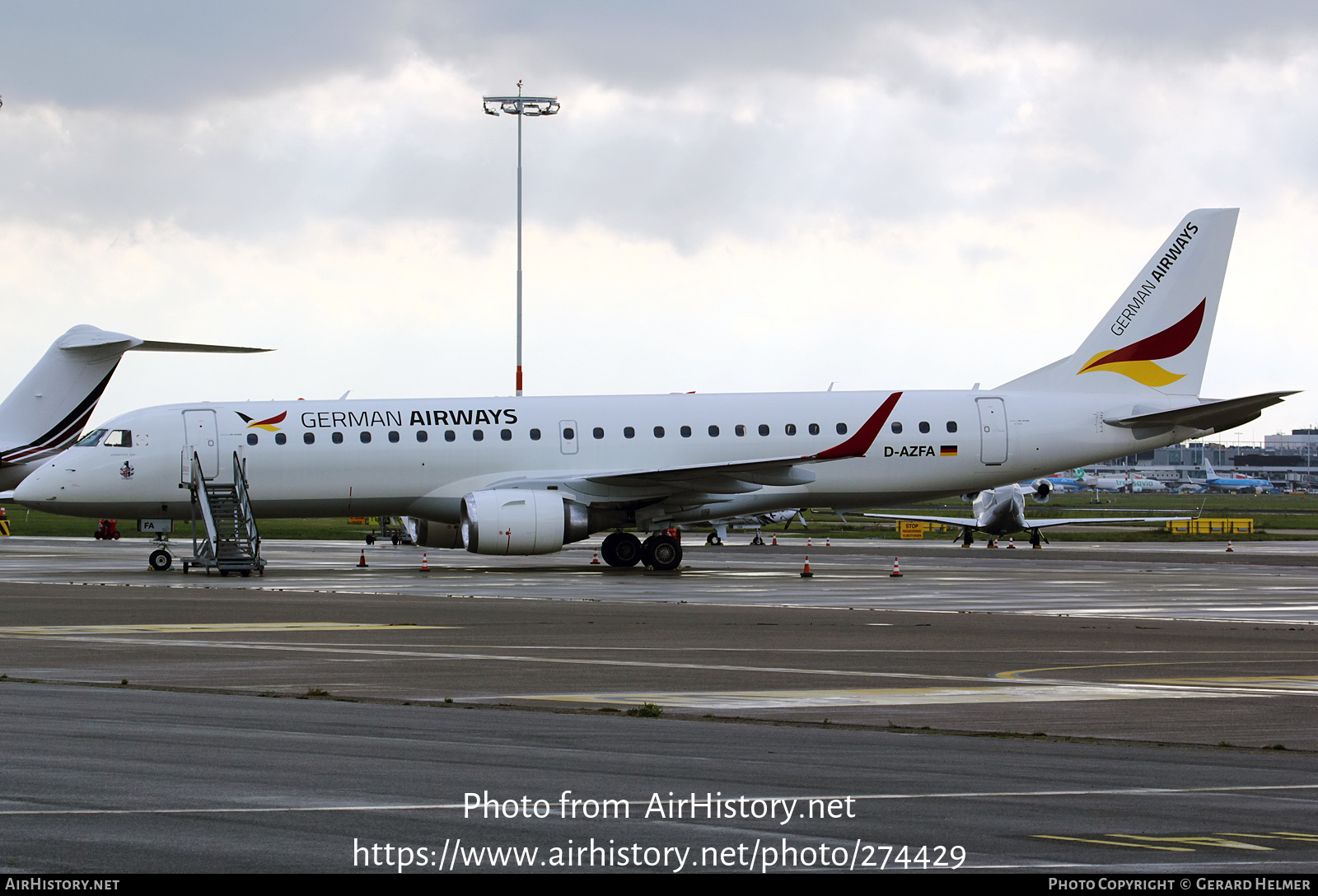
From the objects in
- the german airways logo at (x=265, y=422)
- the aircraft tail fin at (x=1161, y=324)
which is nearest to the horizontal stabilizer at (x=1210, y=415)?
the aircraft tail fin at (x=1161, y=324)

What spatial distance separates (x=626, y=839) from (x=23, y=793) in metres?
3.11

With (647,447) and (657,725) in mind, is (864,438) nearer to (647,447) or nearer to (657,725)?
(647,447)

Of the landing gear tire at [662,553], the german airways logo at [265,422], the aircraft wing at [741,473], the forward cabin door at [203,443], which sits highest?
the german airways logo at [265,422]

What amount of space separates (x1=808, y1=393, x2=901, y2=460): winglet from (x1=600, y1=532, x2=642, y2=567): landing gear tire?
4.59 m

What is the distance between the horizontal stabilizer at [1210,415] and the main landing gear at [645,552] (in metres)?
11.4

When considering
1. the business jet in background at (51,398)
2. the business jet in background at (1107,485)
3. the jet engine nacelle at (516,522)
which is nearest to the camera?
the jet engine nacelle at (516,522)

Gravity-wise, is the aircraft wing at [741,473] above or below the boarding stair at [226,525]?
above

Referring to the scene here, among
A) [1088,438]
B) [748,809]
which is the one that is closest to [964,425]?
[1088,438]

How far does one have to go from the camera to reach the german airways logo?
109 feet

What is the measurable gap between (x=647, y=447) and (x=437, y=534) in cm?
553

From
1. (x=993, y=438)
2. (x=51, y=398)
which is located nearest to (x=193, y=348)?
(x=51, y=398)

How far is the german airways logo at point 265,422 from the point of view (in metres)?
33.3

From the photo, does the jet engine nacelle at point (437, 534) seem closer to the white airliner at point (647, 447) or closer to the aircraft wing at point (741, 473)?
the white airliner at point (647, 447)

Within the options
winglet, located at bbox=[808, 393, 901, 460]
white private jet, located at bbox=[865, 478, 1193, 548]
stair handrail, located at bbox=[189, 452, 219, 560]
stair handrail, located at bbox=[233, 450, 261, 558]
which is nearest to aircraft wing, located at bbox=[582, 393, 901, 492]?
winglet, located at bbox=[808, 393, 901, 460]
